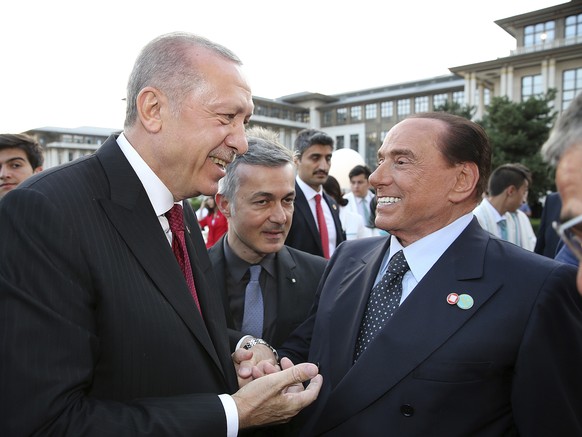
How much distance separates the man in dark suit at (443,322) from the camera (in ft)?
5.27

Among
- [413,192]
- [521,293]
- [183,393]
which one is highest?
[413,192]

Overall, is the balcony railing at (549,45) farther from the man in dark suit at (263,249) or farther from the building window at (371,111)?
the man in dark suit at (263,249)

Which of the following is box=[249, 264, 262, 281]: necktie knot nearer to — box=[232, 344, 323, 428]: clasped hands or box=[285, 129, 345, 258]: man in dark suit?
box=[232, 344, 323, 428]: clasped hands

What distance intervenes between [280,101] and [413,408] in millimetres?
70583

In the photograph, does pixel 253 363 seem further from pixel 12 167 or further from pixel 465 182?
pixel 12 167

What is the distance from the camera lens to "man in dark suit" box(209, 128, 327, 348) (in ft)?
8.61

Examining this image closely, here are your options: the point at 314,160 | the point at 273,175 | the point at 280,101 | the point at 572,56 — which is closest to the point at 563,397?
the point at 273,175

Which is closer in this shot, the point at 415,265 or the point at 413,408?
the point at 413,408

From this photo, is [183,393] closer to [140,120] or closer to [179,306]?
[179,306]

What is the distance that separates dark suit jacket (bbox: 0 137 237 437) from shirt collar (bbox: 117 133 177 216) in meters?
0.05

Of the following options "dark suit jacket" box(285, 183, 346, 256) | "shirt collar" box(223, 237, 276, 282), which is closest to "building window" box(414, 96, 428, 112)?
"dark suit jacket" box(285, 183, 346, 256)

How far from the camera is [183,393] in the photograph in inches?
58.3

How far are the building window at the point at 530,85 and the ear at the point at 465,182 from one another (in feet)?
164

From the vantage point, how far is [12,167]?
4066 mm
